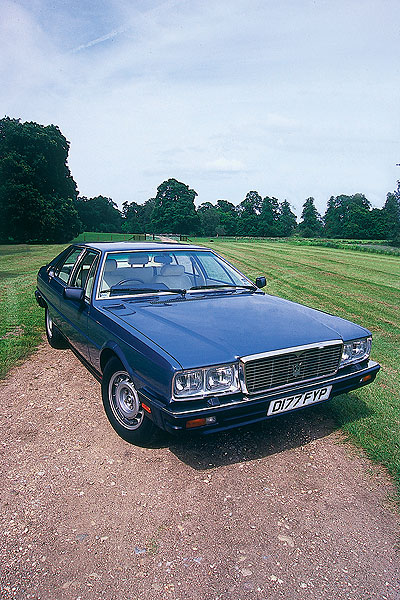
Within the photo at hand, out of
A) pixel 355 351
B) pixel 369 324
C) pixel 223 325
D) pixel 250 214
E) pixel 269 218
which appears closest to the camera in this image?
pixel 223 325

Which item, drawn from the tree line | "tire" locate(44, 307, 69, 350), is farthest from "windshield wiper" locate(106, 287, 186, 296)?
the tree line

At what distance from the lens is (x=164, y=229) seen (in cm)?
9444

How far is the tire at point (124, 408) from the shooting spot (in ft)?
10.2

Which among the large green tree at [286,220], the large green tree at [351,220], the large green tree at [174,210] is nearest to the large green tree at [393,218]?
the large green tree at [351,220]

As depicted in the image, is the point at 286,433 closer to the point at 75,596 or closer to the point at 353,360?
the point at 353,360

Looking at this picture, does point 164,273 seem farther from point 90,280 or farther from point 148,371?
point 148,371

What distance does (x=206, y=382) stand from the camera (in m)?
2.72

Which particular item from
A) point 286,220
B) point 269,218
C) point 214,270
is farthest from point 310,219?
point 214,270

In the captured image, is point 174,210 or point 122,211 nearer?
point 174,210

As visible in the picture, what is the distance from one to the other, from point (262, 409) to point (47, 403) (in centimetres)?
231

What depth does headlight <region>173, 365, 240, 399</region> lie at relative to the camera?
265cm

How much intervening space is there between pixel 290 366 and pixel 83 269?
8.49ft

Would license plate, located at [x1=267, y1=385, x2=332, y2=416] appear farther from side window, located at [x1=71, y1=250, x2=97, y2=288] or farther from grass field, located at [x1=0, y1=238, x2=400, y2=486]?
side window, located at [x1=71, y1=250, x2=97, y2=288]

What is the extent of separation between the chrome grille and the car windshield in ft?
4.90
